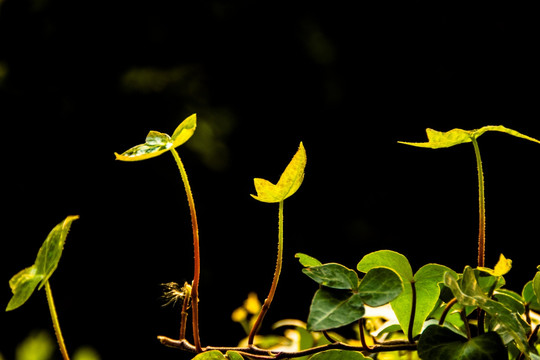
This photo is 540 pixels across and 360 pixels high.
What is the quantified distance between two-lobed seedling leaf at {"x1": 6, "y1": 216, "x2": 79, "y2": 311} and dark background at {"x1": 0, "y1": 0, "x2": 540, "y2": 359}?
1.60 m

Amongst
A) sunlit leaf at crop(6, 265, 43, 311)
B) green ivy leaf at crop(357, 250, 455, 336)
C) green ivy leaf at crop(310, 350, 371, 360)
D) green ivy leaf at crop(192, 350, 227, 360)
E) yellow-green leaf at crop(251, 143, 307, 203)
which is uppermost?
yellow-green leaf at crop(251, 143, 307, 203)

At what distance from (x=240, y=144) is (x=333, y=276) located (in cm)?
174

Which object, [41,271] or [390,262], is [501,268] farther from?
[41,271]

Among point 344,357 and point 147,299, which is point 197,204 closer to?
point 147,299

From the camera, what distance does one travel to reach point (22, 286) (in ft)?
1.18

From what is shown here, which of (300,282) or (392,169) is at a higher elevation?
(392,169)

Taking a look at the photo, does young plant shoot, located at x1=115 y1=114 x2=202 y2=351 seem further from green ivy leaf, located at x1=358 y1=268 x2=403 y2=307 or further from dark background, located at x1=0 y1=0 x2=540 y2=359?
dark background, located at x1=0 y1=0 x2=540 y2=359

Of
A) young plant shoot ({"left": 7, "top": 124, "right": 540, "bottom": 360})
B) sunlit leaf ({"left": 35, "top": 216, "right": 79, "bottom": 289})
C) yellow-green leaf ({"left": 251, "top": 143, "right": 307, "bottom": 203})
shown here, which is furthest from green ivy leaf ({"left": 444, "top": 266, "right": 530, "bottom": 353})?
sunlit leaf ({"left": 35, "top": 216, "right": 79, "bottom": 289})

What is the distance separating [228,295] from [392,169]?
77 centimetres

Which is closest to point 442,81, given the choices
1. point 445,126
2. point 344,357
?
point 445,126

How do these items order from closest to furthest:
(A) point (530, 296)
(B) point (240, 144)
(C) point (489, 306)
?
(C) point (489, 306) → (A) point (530, 296) → (B) point (240, 144)

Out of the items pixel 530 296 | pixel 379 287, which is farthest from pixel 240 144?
pixel 379 287

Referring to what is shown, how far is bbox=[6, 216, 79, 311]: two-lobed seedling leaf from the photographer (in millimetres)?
344

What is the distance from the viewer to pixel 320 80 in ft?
6.89
